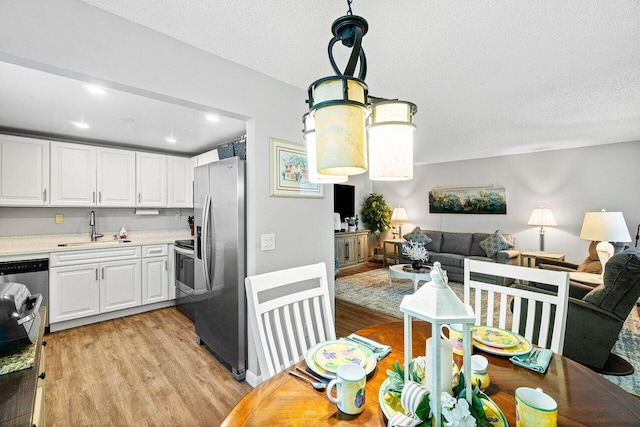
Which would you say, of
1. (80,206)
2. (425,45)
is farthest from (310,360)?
(80,206)

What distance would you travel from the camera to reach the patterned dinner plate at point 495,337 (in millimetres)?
1209

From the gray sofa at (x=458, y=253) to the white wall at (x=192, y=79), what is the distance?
3375 mm

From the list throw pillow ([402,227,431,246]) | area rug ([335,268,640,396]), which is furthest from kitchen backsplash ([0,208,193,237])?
throw pillow ([402,227,431,246])

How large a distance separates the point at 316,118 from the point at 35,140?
407cm

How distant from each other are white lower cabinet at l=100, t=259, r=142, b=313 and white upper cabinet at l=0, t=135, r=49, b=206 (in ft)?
3.43

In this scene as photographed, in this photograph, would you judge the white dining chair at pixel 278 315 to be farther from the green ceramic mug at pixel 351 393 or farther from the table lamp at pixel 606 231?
the table lamp at pixel 606 231

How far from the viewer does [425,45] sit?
1.83m

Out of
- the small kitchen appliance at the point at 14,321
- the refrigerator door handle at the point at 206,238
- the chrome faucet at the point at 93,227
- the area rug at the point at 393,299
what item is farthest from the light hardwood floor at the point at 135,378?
the chrome faucet at the point at 93,227

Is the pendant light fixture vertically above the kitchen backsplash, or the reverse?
the pendant light fixture

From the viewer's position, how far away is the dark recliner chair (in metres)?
2.12

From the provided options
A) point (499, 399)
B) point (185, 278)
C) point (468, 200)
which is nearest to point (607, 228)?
point (468, 200)

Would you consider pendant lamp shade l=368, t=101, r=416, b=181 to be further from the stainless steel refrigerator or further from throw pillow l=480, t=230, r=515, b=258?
throw pillow l=480, t=230, r=515, b=258

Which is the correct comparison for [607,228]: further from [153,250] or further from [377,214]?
[153,250]

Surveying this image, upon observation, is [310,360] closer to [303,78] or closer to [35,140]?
[303,78]
